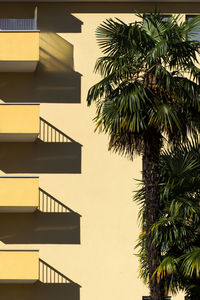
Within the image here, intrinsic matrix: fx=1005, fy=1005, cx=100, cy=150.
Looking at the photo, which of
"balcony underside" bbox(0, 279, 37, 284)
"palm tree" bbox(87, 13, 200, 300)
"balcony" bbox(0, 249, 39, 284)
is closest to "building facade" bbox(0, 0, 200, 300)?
"balcony underside" bbox(0, 279, 37, 284)

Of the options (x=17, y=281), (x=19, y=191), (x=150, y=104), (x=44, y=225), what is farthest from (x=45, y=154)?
(x=150, y=104)

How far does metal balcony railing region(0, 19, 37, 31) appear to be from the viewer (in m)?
39.2

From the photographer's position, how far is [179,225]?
30.4 m

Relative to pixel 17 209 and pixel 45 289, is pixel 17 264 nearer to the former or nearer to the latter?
pixel 45 289

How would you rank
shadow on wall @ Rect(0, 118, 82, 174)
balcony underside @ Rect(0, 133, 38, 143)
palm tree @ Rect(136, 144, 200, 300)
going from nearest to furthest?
palm tree @ Rect(136, 144, 200, 300), balcony underside @ Rect(0, 133, 38, 143), shadow on wall @ Rect(0, 118, 82, 174)

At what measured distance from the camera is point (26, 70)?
39375mm

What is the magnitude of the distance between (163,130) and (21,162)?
34.3 feet

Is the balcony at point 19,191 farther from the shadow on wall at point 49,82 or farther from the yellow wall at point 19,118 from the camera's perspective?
the shadow on wall at point 49,82

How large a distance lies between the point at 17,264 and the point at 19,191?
2.71 metres

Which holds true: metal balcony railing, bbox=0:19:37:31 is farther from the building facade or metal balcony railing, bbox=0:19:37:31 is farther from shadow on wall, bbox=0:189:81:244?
shadow on wall, bbox=0:189:81:244

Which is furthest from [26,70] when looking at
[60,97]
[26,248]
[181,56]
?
[181,56]

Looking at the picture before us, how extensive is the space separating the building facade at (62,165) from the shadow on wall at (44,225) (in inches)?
1.5

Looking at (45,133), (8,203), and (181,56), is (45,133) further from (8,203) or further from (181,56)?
(181,56)

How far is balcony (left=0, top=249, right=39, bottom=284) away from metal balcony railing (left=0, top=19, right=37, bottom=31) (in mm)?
8764
